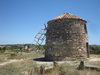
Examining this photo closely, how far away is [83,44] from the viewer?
13.6m

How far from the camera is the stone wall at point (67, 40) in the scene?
511 inches

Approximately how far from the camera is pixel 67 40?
42.9 ft

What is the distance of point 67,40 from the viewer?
42.9ft

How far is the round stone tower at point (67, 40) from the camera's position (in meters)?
13.0

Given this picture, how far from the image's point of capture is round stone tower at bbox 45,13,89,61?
13.0 meters

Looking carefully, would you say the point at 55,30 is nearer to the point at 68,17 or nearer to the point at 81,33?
the point at 68,17

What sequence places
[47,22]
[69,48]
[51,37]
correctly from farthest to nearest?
1. [47,22]
2. [51,37]
3. [69,48]

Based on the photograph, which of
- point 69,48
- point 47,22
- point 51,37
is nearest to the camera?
point 69,48

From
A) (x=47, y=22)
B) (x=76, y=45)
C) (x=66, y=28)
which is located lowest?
(x=76, y=45)

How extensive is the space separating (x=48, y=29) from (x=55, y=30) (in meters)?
1.20

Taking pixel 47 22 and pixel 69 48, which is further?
pixel 47 22

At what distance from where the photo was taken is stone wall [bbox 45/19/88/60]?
42.6ft

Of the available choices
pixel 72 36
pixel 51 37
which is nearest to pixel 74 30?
pixel 72 36

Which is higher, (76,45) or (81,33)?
(81,33)
